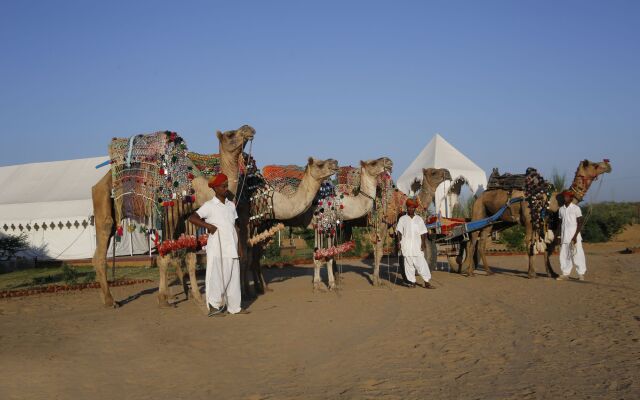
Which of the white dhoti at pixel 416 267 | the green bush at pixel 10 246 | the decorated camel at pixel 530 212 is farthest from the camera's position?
the green bush at pixel 10 246

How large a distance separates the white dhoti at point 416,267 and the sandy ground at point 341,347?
83cm

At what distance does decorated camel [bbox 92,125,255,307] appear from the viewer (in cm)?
995

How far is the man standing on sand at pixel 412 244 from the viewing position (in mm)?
12070

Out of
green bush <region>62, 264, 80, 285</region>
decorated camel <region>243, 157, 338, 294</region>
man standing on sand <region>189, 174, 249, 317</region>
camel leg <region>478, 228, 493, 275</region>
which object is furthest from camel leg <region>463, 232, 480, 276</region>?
green bush <region>62, 264, 80, 285</region>

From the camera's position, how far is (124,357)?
669cm

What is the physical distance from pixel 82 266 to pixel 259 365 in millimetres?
17617

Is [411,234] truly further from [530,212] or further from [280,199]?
[530,212]

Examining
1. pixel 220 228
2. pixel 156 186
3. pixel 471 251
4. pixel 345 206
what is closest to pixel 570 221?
pixel 471 251

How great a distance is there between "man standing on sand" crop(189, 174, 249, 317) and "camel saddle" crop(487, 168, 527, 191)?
7.35 metres

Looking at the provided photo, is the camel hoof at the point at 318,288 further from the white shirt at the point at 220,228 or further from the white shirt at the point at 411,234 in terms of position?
the white shirt at the point at 220,228

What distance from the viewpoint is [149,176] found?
33.0 ft

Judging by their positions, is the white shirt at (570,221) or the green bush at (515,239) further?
the green bush at (515,239)

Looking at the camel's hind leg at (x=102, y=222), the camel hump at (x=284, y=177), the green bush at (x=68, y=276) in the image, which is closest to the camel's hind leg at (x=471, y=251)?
the camel hump at (x=284, y=177)

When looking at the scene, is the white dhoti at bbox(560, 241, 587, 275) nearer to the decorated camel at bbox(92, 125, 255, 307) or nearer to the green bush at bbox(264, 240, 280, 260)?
the decorated camel at bbox(92, 125, 255, 307)
